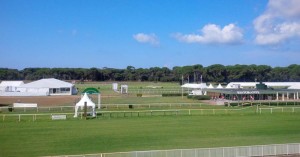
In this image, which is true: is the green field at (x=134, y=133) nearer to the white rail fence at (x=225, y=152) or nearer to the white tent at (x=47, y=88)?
the white rail fence at (x=225, y=152)

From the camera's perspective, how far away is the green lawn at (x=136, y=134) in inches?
855

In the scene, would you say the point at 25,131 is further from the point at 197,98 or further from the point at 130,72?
the point at 130,72

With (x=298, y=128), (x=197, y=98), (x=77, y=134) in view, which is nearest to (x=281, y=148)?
(x=298, y=128)

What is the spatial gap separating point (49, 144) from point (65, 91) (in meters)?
55.5

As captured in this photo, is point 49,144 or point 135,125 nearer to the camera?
point 49,144

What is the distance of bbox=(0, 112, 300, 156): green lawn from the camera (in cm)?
2172

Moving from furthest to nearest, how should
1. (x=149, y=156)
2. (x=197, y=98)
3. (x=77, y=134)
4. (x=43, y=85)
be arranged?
1. (x=43, y=85)
2. (x=197, y=98)
3. (x=77, y=134)
4. (x=149, y=156)

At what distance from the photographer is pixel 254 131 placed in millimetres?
28250

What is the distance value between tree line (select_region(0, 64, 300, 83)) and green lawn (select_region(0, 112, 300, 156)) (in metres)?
141

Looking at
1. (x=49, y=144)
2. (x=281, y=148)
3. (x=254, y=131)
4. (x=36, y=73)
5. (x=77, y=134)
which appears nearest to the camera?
(x=281, y=148)

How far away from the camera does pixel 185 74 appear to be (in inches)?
7259

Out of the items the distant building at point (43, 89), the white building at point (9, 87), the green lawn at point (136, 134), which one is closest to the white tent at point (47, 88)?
the distant building at point (43, 89)

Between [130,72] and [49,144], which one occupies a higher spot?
[130,72]

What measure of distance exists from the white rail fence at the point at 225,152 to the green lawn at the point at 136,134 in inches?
148
